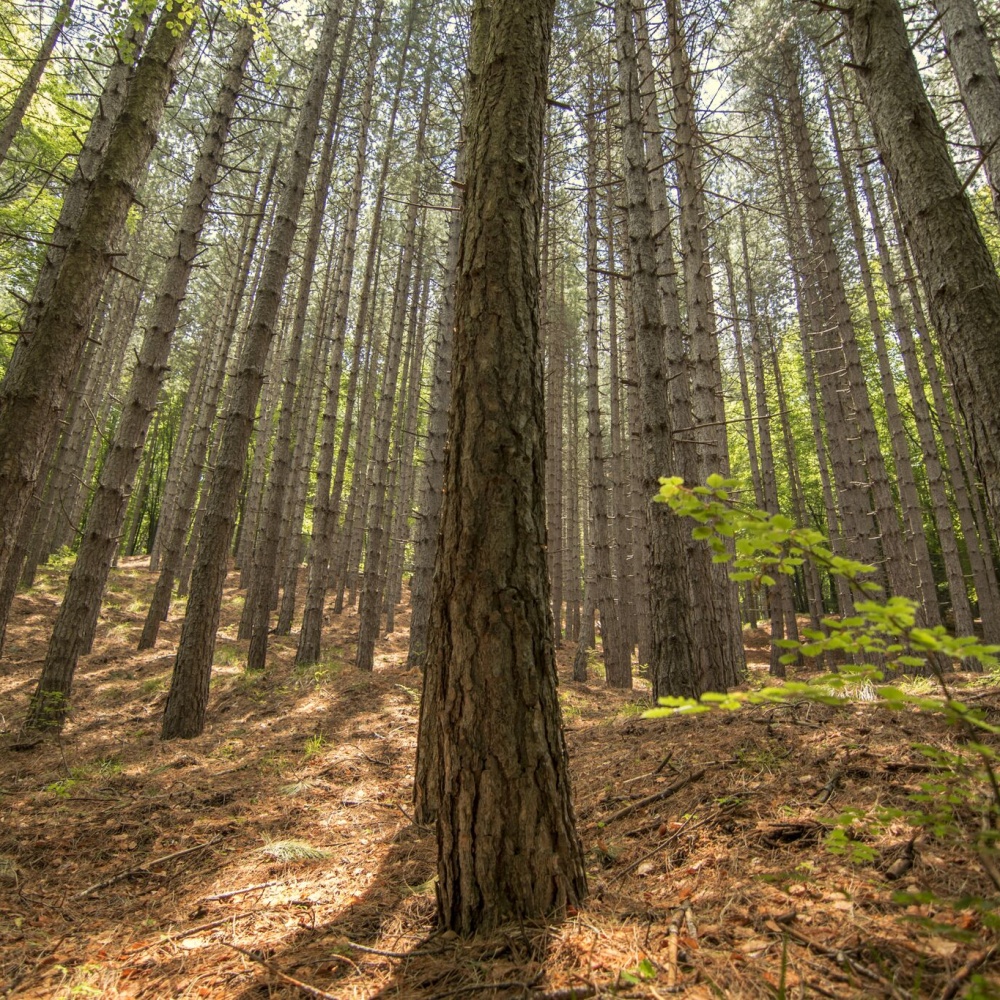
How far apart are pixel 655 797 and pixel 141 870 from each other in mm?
2867

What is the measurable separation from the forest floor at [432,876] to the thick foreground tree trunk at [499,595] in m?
0.19

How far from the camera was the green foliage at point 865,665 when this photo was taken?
1.53 meters

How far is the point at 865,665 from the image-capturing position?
179 cm

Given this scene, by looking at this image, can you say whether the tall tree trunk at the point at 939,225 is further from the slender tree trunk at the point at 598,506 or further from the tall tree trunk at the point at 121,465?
the tall tree trunk at the point at 121,465

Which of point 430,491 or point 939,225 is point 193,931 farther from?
point 430,491

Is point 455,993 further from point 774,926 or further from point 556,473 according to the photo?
point 556,473

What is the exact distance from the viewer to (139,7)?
441cm

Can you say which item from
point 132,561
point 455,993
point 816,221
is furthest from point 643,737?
point 132,561

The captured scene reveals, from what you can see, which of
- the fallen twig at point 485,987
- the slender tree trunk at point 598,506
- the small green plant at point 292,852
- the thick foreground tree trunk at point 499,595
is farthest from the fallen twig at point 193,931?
the slender tree trunk at point 598,506

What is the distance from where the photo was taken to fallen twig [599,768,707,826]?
305cm

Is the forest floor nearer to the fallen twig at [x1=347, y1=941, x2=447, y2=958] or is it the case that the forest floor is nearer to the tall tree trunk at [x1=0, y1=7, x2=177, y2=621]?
the fallen twig at [x1=347, y1=941, x2=447, y2=958]

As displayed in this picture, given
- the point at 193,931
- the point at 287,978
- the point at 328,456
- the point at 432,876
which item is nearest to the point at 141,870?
the point at 193,931

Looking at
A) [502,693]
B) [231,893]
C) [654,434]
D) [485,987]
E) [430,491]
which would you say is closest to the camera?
[485,987]

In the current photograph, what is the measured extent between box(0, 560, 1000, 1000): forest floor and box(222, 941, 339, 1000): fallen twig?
0.01 meters
